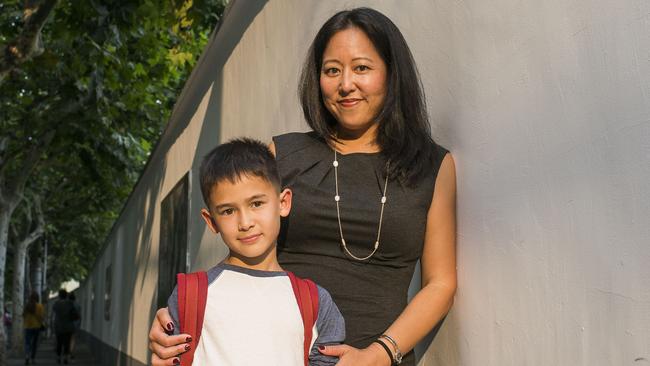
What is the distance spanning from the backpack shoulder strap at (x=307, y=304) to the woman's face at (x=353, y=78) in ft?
2.04

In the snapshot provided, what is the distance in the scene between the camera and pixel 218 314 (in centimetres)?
250

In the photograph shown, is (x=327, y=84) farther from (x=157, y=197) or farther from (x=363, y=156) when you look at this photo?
(x=157, y=197)

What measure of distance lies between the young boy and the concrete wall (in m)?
0.53

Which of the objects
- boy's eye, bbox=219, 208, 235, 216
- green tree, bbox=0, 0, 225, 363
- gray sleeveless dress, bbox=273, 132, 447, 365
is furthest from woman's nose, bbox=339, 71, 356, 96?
green tree, bbox=0, 0, 225, 363

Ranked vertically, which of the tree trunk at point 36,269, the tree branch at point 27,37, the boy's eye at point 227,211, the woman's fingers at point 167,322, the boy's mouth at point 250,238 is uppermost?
the tree branch at point 27,37

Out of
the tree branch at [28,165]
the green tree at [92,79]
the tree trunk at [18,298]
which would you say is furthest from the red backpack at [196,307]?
the tree trunk at [18,298]

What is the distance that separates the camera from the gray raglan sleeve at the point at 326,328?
2570 millimetres

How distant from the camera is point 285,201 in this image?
2.79 m

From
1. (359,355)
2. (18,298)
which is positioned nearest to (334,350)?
(359,355)

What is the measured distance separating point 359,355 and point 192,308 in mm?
451

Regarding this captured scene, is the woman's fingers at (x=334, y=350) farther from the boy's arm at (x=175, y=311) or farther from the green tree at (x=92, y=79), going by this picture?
the green tree at (x=92, y=79)

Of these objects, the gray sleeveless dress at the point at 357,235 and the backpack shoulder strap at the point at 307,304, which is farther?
the gray sleeveless dress at the point at 357,235

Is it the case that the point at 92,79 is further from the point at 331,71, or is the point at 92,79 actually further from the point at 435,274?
the point at 435,274

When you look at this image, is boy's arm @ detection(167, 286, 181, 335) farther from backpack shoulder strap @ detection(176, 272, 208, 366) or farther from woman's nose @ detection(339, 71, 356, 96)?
woman's nose @ detection(339, 71, 356, 96)
